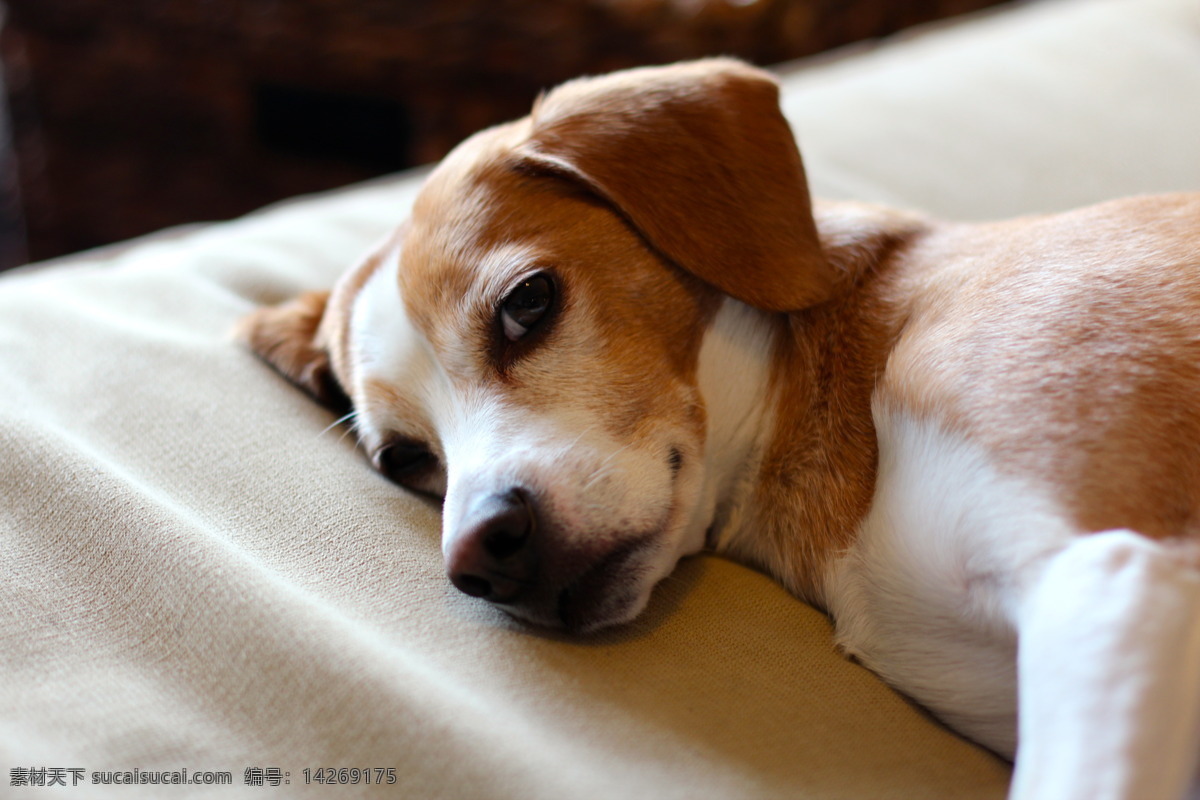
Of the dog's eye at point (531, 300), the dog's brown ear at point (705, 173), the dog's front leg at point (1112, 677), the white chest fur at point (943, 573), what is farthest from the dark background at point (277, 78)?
the dog's front leg at point (1112, 677)

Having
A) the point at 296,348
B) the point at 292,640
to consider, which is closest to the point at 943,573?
the point at 292,640

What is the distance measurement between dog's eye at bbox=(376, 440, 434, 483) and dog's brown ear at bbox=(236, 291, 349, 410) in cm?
25

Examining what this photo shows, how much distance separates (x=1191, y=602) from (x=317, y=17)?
4.05 meters

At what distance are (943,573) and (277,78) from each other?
4024 millimetres

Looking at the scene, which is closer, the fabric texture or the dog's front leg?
the dog's front leg

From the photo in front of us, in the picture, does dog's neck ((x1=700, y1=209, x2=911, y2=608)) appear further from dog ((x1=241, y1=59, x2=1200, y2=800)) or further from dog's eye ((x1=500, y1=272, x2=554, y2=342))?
dog's eye ((x1=500, y1=272, x2=554, y2=342))

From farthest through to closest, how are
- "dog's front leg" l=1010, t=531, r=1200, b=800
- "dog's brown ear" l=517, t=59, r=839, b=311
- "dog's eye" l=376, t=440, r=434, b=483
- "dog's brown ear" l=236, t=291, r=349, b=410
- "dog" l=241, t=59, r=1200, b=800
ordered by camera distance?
"dog's brown ear" l=236, t=291, r=349, b=410 → "dog's eye" l=376, t=440, r=434, b=483 → "dog's brown ear" l=517, t=59, r=839, b=311 → "dog" l=241, t=59, r=1200, b=800 → "dog's front leg" l=1010, t=531, r=1200, b=800

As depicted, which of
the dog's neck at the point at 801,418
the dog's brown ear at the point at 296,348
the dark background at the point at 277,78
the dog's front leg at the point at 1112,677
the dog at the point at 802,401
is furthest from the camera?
the dark background at the point at 277,78

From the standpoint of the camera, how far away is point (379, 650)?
1420 millimetres

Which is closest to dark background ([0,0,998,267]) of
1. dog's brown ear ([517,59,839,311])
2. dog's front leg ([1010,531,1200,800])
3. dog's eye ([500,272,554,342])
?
dog's brown ear ([517,59,839,311])

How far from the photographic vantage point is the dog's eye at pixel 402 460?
200cm

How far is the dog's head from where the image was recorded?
1609 mm

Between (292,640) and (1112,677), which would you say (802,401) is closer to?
(1112,677)

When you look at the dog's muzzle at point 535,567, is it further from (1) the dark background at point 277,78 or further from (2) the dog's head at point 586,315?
(1) the dark background at point 277,78
